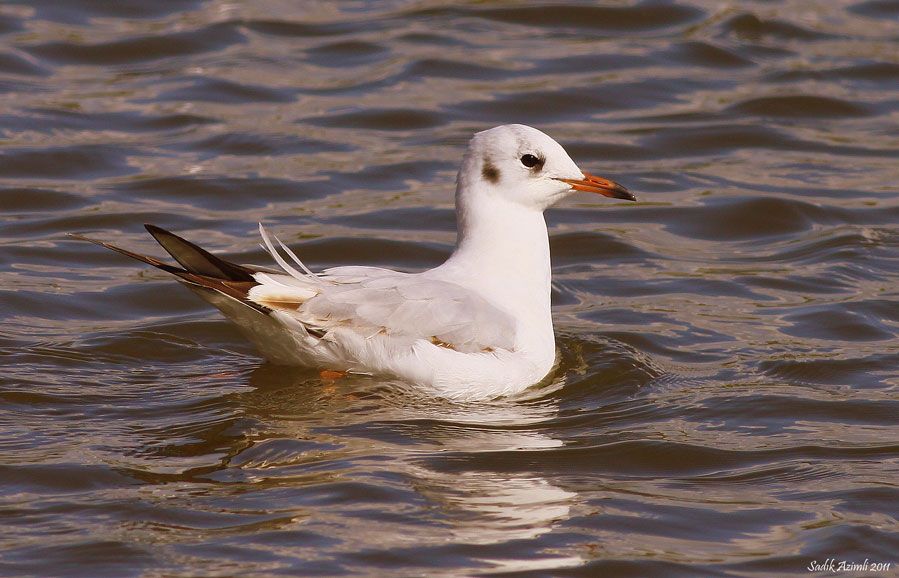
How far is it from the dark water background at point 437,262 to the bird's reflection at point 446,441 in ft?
0.07

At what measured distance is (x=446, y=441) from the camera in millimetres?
6473

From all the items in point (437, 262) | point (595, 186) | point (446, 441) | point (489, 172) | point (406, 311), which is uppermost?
point (489, 172)

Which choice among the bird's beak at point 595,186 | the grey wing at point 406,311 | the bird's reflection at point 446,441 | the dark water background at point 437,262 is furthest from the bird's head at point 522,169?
the bird's reflection at point 446,441

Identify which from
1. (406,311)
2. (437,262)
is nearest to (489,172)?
(406,311)

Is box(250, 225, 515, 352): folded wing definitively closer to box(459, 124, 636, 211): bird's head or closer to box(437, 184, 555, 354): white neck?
box(437, 184, 555, 354): white neck

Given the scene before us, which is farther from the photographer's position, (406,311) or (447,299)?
(447,299)

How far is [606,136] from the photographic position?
38.5 feet

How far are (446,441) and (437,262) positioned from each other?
3.12m

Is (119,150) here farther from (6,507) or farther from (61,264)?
(6,507)

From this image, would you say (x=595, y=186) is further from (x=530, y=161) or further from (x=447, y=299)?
(x=447, y=299)

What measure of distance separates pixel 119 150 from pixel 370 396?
16.0 ft

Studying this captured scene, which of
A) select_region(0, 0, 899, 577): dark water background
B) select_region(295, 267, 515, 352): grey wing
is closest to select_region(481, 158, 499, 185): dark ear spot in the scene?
select_region(295, 267, 515, 352): grey wing

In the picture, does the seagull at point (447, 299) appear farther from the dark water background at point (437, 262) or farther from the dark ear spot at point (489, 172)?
the dark water background at point (437, 262)


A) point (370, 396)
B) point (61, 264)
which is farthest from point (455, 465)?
point (61, 264)
